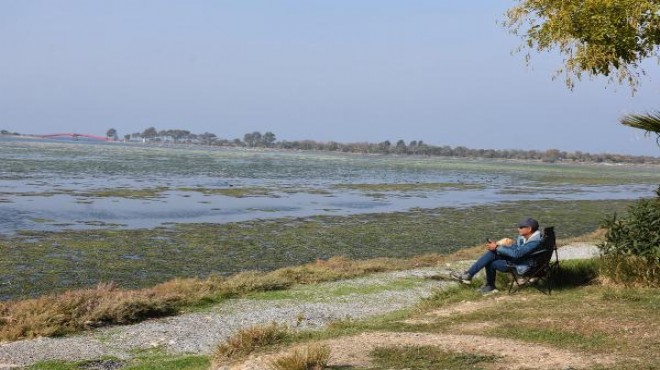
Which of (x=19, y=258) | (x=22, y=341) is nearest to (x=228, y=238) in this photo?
(x=19, y=258)

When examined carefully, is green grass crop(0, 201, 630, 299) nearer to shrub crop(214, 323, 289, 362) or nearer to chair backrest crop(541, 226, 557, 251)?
shrub crop(214, 323, 289, 362)

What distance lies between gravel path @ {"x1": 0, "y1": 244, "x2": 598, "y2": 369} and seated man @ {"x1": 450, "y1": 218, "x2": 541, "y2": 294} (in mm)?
1358

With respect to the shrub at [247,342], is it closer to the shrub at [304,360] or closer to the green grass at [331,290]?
the shrub at [304,360]

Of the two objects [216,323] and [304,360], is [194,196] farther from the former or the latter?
[304,360]

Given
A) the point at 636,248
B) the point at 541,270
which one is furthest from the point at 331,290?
the point at 636,248

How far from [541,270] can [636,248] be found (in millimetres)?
1305

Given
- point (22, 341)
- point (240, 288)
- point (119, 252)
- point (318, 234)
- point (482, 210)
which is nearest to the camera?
point (22, 341)

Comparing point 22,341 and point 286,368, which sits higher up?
point 286,368

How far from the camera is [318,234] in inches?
951

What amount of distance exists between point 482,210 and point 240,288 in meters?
23.6

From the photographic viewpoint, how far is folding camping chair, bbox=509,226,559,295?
10.6 meters

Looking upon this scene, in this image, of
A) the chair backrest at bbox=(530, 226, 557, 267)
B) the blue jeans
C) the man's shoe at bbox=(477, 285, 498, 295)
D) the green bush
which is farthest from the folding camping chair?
the green bush

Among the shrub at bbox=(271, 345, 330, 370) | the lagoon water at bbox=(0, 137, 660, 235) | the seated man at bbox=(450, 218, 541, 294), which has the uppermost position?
the seated man at bbox=(450, 218, 541, 294)

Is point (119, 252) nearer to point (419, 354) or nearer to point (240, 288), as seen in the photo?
point (240, 288)
